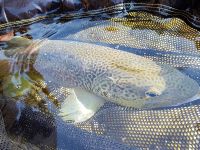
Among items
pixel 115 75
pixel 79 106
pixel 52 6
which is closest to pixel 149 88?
pixel 115 75

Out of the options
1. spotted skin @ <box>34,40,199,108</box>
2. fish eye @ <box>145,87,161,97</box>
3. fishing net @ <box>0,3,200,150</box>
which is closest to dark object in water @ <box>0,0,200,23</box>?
fishing net @ <box>0,3,200,150</box>

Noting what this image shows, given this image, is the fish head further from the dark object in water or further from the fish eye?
the dark object in water

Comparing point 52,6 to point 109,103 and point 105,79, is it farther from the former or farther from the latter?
point 109,103

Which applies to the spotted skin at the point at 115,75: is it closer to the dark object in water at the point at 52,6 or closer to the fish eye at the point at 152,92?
the fish eye at the point at 152,92

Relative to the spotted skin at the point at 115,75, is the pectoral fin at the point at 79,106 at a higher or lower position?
lower

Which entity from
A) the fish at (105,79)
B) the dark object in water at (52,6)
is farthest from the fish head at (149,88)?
the dark object in water at (52,6)

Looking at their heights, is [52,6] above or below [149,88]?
above

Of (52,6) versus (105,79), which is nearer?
(105,79)
